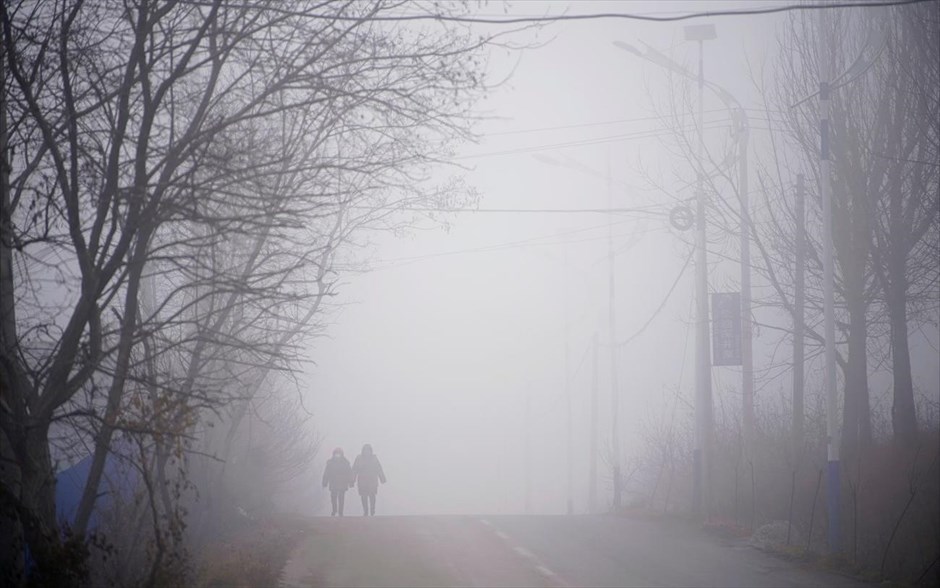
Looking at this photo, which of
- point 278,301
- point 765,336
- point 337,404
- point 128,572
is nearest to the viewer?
point 278,301

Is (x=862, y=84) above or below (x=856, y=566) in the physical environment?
above

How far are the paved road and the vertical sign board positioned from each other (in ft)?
18.3

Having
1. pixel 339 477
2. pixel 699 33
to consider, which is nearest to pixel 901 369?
pixel 699 33

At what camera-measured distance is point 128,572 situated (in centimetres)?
1062

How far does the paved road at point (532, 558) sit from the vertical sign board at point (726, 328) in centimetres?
557

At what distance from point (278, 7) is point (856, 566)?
34.5 feet

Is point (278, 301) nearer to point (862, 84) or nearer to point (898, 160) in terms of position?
point (898, 160)

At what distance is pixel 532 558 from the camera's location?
14.0 meters

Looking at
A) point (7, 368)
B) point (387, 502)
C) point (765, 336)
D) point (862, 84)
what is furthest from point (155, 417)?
point (387, 502)

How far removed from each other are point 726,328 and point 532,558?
11.5 metres

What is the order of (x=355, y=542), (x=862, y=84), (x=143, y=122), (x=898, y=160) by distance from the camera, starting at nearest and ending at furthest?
(x=143, y=122) < (x=355, y=542) < (x=898, y=160) < (x=862, y=84)

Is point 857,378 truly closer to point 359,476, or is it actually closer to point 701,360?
point 701,360

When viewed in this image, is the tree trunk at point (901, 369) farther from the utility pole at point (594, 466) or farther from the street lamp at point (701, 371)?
the utility pole at point (594, 466)

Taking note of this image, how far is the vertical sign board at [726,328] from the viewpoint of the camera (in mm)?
23344
